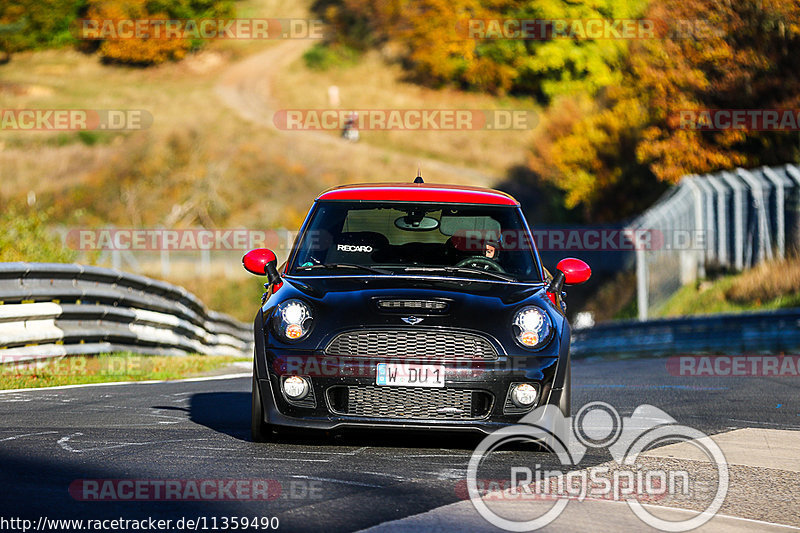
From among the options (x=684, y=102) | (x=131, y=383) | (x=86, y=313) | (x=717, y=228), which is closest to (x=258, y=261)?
(x=131, y=383)

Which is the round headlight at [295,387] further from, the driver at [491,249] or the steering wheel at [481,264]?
the driver at [491,249]

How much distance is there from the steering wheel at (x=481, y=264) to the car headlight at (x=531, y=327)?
2.73 feet

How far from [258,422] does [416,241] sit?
71.8 inches

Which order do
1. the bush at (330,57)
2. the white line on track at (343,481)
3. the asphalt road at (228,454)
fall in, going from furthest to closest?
the bush at (330,57) < the white line on track at (343,481) < the asphalt road at (228,454)

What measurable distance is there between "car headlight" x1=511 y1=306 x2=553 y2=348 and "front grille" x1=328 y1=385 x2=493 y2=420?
1.37ft

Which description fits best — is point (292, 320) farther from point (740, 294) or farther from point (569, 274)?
point (740, 294)

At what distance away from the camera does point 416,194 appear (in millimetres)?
9133

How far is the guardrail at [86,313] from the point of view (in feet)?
42.5

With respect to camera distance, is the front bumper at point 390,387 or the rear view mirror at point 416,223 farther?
the rear view mirror at point 416,223

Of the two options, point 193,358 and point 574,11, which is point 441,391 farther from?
point 574,11

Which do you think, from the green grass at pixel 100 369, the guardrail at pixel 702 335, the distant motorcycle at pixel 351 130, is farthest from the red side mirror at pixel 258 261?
the distant motorcycle at pixel 351 130

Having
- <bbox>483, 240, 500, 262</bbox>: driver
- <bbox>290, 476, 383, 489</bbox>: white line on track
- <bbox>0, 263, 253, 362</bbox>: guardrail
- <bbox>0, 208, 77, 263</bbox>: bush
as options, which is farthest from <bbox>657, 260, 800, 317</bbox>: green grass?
<bbox>290, 476, 383, 489</bbox>: white line on track

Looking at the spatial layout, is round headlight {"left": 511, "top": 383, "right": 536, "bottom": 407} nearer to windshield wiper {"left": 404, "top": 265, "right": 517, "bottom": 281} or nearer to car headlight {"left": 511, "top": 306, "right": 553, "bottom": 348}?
car headlight {"left": 511, "top": 306, "right": 553, "bottom": 348}

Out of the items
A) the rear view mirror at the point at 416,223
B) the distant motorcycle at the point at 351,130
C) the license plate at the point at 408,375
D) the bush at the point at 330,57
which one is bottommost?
the license plate at the point at 408,375
